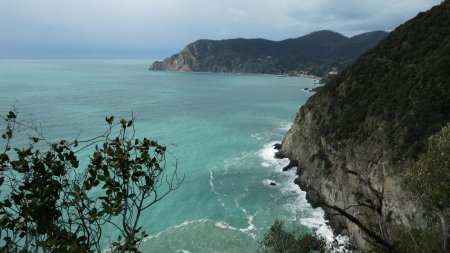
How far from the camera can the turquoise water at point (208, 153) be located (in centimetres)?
4197

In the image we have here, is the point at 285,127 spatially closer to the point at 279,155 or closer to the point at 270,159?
the point at 279,155

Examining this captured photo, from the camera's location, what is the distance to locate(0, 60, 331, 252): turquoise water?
4197cm

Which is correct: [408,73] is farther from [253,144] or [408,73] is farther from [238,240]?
[253,144]

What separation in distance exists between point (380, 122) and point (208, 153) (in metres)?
34.2

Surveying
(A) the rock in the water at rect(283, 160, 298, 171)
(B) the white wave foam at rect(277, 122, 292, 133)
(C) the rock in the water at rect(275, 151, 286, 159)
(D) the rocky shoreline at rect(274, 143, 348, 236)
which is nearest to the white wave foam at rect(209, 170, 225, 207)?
(D) the rocky shoreline at rect(274, 143, 348, 236)

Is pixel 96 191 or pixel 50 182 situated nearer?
pixel 50 182

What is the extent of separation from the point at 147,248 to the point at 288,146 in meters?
34.8

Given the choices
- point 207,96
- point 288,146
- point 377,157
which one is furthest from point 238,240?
point 207,96

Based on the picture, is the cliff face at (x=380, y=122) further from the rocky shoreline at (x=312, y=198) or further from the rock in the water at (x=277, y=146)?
the rock in the water at (x=277, y=146)

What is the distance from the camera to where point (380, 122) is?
143 ft

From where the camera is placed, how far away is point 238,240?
130 feet

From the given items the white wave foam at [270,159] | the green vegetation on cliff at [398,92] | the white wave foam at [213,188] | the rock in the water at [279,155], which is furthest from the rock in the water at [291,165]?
the white wave foam at [213,188]

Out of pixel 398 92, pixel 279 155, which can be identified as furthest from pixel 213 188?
pixel 398 92

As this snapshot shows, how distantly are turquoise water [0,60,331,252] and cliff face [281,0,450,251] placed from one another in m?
5.16
